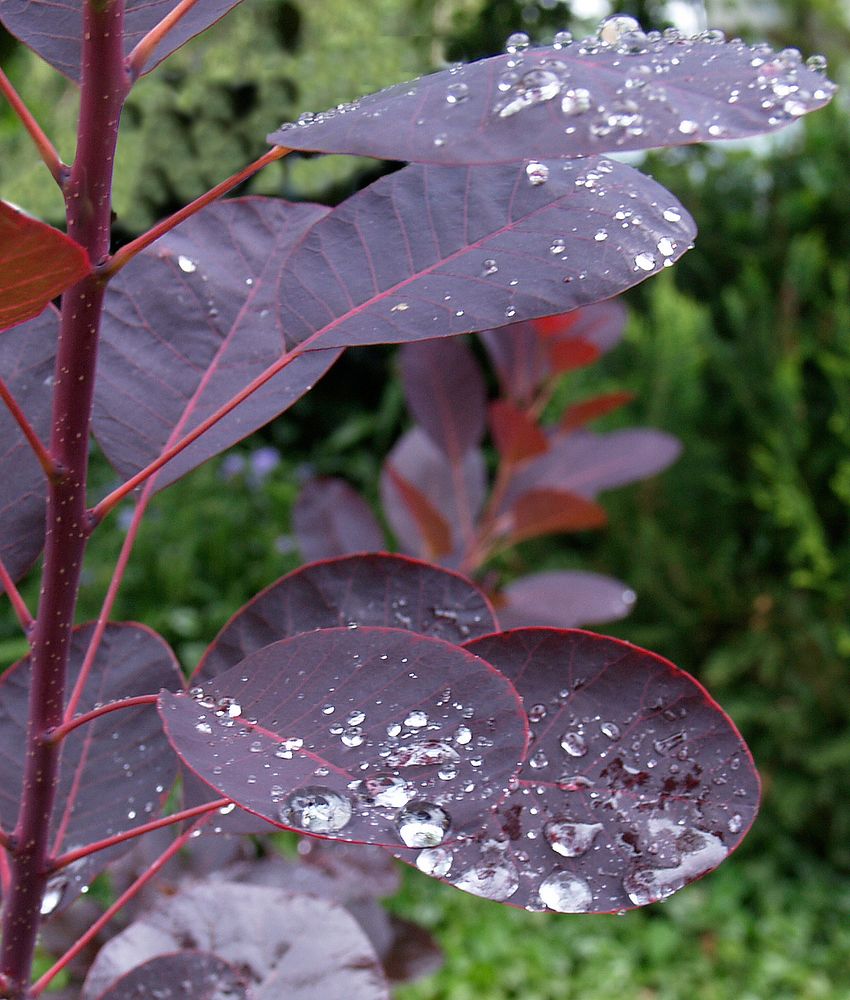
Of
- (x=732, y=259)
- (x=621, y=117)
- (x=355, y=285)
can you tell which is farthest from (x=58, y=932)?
(x=732, y=259)

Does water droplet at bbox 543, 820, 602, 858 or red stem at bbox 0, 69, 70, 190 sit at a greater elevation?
red stem at bbox 0, 69, 70, 190

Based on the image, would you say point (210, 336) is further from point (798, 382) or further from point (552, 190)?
point (798, 382)

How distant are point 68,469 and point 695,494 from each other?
105 inches

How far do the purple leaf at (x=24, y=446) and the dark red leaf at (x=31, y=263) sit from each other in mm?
173

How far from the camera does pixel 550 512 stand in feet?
4.75

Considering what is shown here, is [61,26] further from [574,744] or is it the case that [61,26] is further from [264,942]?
[264,942]

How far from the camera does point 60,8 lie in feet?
1.40

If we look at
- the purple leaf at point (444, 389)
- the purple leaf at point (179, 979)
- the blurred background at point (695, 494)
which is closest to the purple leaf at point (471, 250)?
the purple leaf at point (179, 979)

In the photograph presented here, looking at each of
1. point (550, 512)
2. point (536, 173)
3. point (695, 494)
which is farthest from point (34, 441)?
point (695, 494)

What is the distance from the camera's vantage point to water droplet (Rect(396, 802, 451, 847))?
0.31 m

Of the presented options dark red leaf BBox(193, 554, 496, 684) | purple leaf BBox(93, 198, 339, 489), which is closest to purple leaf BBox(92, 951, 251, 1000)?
dark red leaf BBox(193, 554, 496, 684)

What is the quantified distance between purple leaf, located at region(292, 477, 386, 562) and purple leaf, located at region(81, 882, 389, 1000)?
796 millimetres

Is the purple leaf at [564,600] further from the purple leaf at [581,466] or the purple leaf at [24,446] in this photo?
the purple leaf at [24,446]

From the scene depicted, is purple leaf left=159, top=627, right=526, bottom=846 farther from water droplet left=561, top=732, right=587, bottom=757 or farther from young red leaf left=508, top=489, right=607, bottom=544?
young red leaf left=508, top=489, right=607, bottom=544
